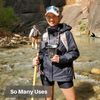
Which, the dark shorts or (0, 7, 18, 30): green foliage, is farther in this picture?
(0, 7, 18, 30): green foliage

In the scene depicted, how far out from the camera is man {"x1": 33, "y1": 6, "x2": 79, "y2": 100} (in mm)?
4863

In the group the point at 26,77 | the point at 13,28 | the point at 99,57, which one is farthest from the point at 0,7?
the point at 26,77

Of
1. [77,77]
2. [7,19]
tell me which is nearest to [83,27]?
[7,19]

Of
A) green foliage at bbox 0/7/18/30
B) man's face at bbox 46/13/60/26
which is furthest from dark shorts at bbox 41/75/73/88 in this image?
green foliage at bbox 0/7/18/30

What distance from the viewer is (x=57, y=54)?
4.94 meters

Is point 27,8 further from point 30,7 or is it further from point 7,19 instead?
point 7,19

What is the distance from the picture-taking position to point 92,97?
7246mm

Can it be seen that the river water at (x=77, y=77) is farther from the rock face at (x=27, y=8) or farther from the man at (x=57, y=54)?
the rock face at (x=27, y=8)

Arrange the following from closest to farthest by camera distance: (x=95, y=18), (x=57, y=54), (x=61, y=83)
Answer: (x=57, y=54), (x=61, y=83), (x=95, y=18)

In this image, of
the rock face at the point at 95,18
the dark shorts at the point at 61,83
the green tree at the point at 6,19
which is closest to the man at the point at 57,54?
the dark shorts at the point at 61,83

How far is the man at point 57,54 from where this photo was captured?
486 cm

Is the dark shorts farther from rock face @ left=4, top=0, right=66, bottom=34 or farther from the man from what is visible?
rock face @ left=4, top=0, right=66, bottom=34

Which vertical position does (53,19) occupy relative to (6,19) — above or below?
above

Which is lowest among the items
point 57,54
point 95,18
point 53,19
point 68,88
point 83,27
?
point 83,27
